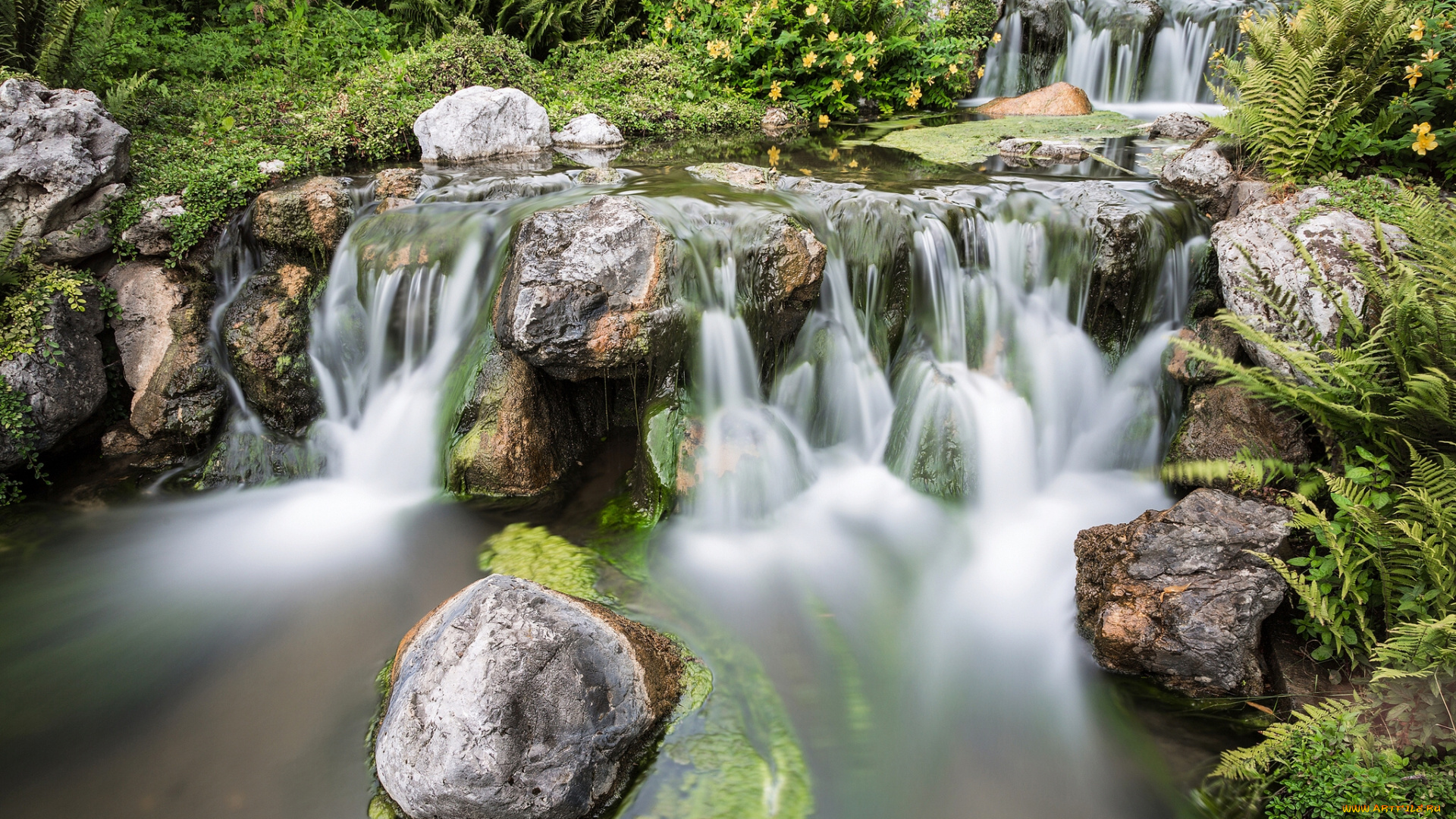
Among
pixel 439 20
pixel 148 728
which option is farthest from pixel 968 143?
pixel 148 728

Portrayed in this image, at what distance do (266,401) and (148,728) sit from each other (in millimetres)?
2660

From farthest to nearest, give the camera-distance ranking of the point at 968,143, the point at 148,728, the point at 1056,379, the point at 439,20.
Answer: the point at 439,20 → the point at 968,143 → the point at 1056,379 → the point at 148,728

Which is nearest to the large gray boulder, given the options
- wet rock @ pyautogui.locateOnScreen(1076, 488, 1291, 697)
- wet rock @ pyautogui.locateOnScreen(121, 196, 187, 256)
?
wet rock @ pyautogui.locateOnScreen(121, 196, 187, 256)

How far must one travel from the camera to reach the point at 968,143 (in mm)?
8289

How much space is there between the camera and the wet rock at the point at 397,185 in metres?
6.15

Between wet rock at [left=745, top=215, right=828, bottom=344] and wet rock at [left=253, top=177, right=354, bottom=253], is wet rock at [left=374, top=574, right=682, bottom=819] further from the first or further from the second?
wet rock at [left=253, top=177, right=354, bottom=253]

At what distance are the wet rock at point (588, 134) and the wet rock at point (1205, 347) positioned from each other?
6.29 metres

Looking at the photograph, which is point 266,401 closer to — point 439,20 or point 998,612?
point 998,612

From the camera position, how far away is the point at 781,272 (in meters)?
5.12

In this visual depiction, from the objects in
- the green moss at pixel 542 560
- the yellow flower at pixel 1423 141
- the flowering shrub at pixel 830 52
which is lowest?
the green moss at pixel 542 560

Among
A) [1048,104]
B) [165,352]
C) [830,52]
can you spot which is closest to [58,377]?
[165,352]

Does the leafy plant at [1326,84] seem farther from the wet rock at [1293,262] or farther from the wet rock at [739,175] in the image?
the wet rock at [739,175]

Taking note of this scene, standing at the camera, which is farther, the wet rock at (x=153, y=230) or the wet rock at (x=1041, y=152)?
the wet rock at (x=1041, y=152)

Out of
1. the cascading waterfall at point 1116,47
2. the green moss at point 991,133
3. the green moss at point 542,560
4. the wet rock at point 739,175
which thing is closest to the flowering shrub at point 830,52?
the cascading waterfall at point 1116,47
